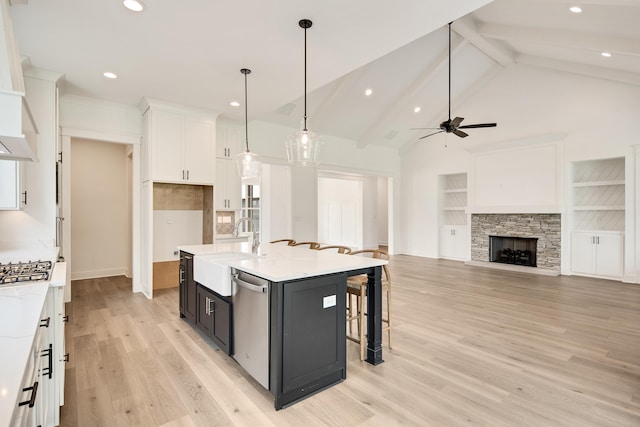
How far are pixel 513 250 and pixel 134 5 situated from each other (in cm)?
812

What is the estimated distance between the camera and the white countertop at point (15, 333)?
2.48ft

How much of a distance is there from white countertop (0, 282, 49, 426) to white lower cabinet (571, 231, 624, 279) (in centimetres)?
806

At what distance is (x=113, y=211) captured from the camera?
20.6 ft

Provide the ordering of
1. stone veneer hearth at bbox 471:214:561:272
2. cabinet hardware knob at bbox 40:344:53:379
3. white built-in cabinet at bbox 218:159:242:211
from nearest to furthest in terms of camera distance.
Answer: cabinet hardware knob at bbox 40:344:53:379
white built-in cabinet at bbox 218:159:242:211
stone veneer hearth at bbox 471:214:561:272

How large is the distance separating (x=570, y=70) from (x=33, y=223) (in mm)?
9058

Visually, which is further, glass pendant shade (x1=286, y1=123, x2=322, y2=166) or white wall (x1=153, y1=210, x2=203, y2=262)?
white wall (x1=153, y1=210, x2=203, y2=262)

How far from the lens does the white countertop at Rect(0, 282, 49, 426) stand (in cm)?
76

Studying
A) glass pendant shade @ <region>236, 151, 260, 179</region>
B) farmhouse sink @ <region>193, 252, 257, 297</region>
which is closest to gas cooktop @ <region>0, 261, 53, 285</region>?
farmhouse sink @ <region>193, 252, 257, 297</region>

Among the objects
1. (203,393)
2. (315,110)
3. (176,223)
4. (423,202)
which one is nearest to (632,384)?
(203,393)

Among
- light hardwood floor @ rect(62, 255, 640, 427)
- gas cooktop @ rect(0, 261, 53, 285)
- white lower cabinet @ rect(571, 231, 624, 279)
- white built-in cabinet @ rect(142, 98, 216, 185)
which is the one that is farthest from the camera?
white lower cabinet @ rect(571, 231, 624, 279)

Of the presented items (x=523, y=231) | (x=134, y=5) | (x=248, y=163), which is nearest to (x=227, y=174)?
(x=248, y=163)

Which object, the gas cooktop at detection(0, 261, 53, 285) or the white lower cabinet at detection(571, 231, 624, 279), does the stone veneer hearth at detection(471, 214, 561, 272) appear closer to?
the white lower cabinet at detection(571, 231, 624, 279)

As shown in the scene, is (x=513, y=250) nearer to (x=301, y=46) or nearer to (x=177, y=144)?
(x=301, y=46)

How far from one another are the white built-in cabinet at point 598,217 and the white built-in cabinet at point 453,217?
232 centimetres
